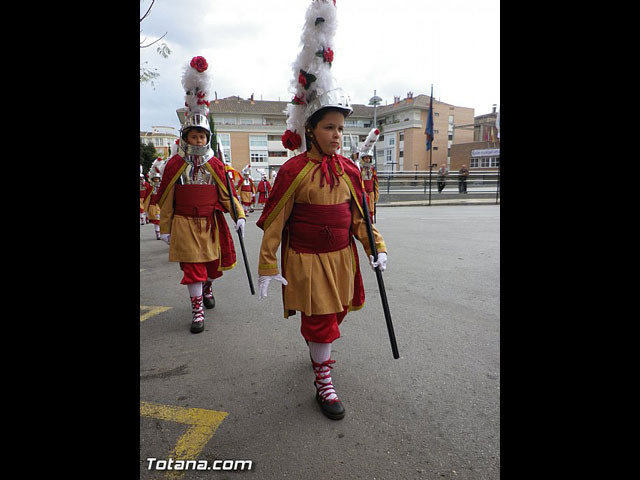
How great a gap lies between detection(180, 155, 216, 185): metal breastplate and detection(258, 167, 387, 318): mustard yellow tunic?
5.77ft

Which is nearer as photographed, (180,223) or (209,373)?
(209,373)

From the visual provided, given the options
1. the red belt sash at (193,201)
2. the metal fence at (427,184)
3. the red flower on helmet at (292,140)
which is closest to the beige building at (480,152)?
the metal fence at (427,184)

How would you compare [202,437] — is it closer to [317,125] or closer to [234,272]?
[317,125]

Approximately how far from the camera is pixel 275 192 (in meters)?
2.24

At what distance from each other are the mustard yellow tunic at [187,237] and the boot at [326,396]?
1857mm

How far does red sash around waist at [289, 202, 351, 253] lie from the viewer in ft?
7.30

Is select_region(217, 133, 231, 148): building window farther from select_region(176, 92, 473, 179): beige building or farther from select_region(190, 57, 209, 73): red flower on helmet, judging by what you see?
select_region(190, 57, 209, 73): red flower on helmet

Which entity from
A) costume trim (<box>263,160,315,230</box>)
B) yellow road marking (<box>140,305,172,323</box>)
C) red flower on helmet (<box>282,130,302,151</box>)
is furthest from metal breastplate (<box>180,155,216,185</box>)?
costume trim (<box>263,160,315,230</box>)

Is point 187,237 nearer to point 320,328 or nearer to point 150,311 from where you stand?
point 150,311

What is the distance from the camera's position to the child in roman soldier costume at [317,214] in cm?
219

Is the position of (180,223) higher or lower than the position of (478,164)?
lower
